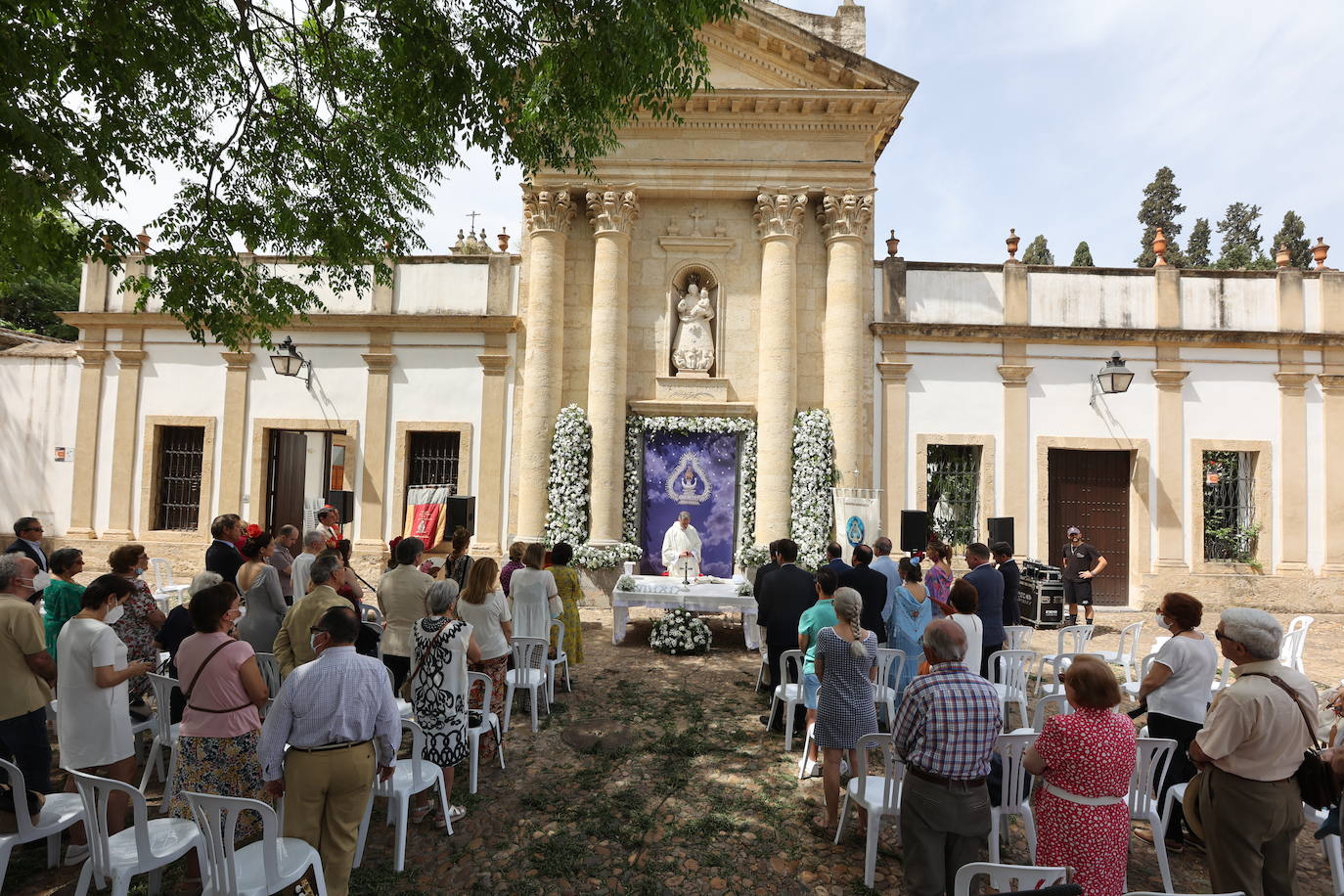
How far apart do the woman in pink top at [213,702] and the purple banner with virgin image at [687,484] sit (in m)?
9.10

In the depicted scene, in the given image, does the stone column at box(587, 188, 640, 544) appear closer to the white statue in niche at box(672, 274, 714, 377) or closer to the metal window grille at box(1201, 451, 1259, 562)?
the white statue in niche at box(672, 274, 714, 377)

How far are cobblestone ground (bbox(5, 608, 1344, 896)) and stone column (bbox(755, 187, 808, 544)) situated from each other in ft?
18.3

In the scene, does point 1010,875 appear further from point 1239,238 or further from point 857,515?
point 1239,238

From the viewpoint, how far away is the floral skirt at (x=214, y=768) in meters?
3.34

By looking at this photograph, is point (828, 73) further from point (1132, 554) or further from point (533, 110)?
point (1132, 554)

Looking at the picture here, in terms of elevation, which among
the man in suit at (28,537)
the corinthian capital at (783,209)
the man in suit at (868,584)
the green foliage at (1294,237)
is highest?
the green foliage at (1294,237)

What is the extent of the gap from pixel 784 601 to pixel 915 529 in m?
4.30

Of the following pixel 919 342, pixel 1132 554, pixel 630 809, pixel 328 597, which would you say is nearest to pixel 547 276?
pixel 919 342

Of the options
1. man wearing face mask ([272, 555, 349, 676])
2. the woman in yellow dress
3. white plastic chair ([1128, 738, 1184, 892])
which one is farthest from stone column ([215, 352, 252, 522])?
white plastic chair ([1128, 738, 1184, 892])

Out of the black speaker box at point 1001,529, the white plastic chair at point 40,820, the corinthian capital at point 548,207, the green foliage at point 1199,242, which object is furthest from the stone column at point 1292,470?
the green foliage at point 1199,242

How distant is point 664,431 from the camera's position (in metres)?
12.4

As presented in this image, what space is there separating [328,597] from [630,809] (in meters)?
2.51

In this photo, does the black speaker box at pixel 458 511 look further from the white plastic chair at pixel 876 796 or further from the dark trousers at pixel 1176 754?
the dark trousers at pixel 1176 754

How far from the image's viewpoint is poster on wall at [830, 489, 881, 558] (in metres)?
10.9
